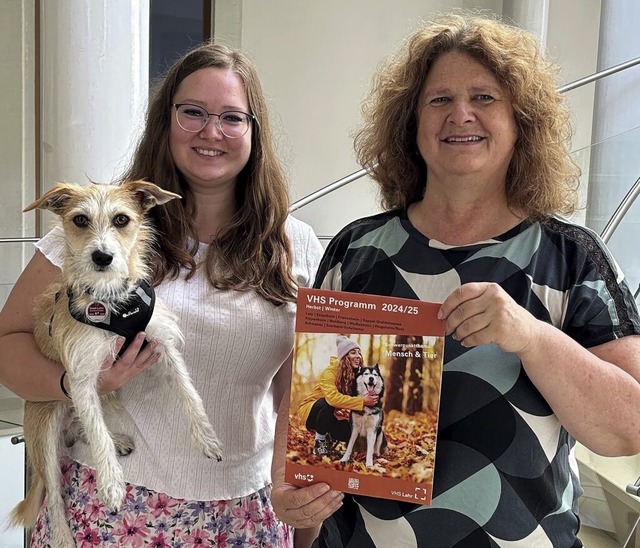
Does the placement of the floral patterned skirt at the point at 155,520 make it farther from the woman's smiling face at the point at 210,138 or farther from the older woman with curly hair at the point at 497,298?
the woman's smiling face at the point at 210,138

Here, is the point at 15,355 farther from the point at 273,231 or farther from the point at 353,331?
the point at 353,331

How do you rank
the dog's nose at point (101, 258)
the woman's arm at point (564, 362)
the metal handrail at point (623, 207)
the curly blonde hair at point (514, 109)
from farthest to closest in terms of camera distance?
the metal handrail at point (623, 207)
the dog's nose at point (101, 258)
the curly blonde hair at point (514, 109)
the woman's arm at point (564, 362)

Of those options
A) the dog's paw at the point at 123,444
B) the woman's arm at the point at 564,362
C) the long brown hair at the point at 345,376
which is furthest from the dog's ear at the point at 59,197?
the woman's arm at the point at 564,362

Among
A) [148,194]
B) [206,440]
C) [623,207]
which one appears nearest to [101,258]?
[148,194]

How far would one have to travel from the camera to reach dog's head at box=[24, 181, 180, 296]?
152 cm

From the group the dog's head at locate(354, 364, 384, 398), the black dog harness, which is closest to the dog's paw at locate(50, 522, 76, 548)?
the black dog harness

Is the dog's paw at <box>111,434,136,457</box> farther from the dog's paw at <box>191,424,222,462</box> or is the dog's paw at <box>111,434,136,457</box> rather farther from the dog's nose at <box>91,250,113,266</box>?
the dog's nose at <box>91,250,113,266</box>

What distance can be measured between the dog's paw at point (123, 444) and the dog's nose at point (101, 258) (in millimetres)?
428

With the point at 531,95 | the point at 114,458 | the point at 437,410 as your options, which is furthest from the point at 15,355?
the point at 531,95

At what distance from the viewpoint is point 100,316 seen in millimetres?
1531

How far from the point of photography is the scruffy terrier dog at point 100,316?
1.53 metres

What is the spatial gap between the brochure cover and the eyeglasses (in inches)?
24.1

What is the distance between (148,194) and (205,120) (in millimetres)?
237

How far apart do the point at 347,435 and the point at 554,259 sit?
20.3 inches
